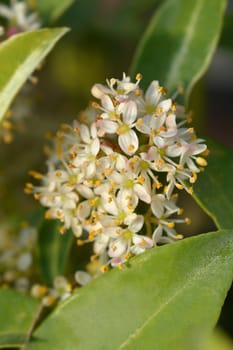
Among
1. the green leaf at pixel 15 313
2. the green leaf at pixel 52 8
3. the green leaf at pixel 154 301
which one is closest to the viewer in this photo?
the green leaf at pixel 154 301

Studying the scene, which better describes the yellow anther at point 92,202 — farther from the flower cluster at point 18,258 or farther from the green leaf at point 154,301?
the flower cluster at point 18,258

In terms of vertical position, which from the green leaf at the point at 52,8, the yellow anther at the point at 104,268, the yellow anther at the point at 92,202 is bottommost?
the yellow anther at the point at 104,268

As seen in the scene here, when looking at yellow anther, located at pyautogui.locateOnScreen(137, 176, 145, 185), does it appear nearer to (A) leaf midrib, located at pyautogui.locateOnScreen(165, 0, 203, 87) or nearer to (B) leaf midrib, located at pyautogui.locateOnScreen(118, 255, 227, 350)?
(B) leaf midrib, located at pyautogui.locateOnScreen(118, 255, 227, 350)

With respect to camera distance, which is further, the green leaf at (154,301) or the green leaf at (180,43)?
the green leaf at (180,43)

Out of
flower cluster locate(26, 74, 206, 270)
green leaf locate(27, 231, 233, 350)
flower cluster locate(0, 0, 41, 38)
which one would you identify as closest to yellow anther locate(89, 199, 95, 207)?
flower cluster locate(26, 74, 206, 270)

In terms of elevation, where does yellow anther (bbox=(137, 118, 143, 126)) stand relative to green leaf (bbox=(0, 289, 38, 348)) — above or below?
above

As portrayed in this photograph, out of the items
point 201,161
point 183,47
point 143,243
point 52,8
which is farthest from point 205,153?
point 52,8

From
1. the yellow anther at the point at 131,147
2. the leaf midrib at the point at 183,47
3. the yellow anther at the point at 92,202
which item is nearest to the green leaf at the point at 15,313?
the yellow anther at the point at 92,202
